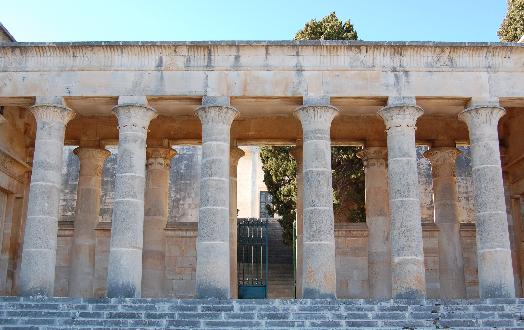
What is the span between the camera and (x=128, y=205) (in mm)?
18547

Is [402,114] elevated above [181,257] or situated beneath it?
elevated above

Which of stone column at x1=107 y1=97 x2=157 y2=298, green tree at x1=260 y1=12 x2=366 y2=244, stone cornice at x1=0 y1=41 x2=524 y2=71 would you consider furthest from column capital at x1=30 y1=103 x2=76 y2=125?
green tree at x1=260 y1=12 x2=366 y2=244

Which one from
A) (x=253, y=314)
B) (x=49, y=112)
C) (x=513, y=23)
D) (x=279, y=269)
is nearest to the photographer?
(x=253, y=314)

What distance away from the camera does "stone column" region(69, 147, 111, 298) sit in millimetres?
22875

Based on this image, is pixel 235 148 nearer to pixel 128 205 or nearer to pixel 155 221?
pixel 155 221

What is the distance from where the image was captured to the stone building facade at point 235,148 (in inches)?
721

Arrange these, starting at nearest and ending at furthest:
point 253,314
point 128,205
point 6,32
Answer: point 253,314 → point 128,205 → point 6,32

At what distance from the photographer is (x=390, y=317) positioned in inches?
634

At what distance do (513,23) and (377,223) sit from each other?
15.0m

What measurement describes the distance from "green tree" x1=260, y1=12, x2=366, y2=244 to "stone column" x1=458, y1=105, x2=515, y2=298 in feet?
30.4

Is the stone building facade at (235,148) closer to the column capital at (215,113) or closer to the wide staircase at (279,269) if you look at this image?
the column capital at (215,113)

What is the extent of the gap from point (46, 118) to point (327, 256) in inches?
340

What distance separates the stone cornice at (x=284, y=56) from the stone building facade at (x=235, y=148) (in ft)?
0.11

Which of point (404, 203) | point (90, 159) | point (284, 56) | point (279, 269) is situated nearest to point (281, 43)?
point (284, 56)
